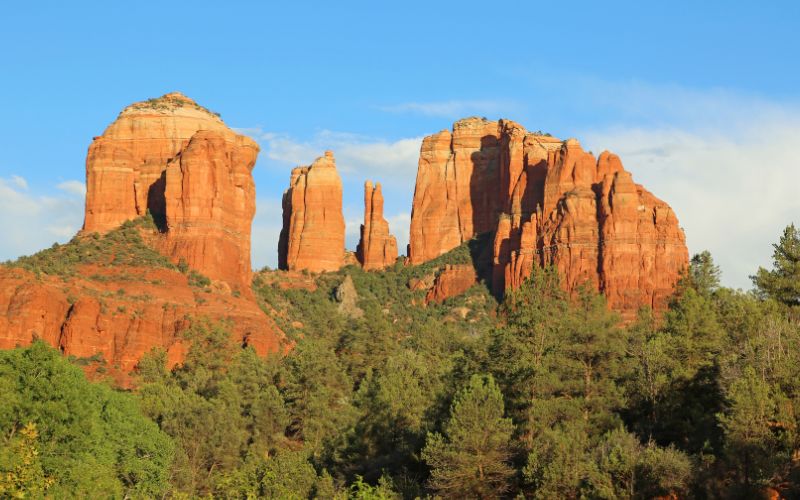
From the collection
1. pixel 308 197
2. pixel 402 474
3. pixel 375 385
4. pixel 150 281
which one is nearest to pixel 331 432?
pixel 375 385

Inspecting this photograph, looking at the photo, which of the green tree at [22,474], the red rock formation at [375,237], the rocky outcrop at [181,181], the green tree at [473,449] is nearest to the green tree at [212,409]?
the green tree at [473,449]

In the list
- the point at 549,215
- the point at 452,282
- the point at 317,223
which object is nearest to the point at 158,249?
the point at 317,223

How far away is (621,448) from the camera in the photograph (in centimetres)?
6091

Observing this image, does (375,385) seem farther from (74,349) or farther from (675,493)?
(74,349)

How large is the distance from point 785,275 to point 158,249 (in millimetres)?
73270

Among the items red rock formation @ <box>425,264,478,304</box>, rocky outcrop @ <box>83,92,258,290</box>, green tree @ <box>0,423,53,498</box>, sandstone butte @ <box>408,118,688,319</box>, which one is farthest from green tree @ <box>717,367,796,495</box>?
red rock formation @ <box>425,264,478,304</box>

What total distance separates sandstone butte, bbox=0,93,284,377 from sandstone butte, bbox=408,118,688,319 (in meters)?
32.9

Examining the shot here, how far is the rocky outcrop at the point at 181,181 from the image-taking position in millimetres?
142750

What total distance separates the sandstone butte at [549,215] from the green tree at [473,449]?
65.3 m

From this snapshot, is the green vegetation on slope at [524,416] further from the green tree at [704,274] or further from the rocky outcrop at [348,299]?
the rocky outcrop at [348,299]

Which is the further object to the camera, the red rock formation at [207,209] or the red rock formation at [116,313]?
the red rock formation at [207,209]

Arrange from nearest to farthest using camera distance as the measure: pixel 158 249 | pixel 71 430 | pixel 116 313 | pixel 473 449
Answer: pixel 473 449
pixel 71 430
pixel 116 313
pixel 158 249

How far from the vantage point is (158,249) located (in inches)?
5625

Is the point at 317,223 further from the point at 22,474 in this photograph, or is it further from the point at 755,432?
the point at 22,474
